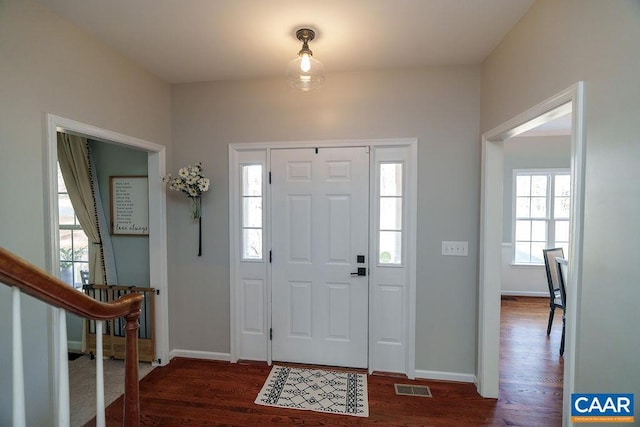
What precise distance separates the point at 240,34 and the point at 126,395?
85.7 inches

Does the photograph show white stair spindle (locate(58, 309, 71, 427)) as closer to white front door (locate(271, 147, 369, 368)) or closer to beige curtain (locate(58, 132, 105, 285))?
white front door (locate(271, 147, 369, 368))

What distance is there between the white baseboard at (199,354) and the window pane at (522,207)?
5096mm

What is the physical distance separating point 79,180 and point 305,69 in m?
2.70

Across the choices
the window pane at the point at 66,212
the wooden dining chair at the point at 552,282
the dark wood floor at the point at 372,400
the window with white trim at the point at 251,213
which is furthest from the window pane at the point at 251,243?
the wooden dining chair at the point at 552,282

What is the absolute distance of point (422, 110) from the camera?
245 centimetres

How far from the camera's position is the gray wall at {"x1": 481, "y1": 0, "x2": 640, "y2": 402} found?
1.04m

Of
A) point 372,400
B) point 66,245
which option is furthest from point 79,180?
point 372,400

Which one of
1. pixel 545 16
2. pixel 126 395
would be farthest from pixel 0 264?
pixel 545 16

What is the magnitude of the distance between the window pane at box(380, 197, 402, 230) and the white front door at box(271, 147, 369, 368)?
6.3 inches

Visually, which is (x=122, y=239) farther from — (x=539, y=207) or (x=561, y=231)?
(x=561, y=231)

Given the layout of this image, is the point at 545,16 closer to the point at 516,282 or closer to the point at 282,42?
the point at 282,42

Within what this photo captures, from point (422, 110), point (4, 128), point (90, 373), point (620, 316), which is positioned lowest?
point (90, 373)

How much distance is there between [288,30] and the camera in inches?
75.7

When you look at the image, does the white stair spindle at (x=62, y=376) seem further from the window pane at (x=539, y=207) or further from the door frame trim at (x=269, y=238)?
the window pane at (x=539, y=207)
